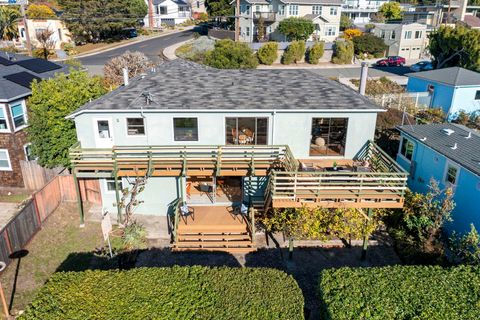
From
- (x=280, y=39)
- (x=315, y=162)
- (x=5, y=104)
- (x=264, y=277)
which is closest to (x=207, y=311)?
(x=264, y=277)

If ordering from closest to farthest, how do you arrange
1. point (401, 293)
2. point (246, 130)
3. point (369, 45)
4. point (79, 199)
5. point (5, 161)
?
point (401, 293), point (79, 199), point (246, 130), point (5, 161), point (369, 45)

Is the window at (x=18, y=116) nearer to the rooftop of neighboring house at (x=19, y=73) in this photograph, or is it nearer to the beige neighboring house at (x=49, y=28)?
the rooftop of neighboring house at (x=19, y=73)

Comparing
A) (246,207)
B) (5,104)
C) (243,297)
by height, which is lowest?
(246,207)

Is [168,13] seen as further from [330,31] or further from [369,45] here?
[369,45]

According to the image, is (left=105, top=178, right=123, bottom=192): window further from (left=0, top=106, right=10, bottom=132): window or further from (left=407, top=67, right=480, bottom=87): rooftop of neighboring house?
(left=407, top=67, right=480, bottom=87): rooftop of neighboring house

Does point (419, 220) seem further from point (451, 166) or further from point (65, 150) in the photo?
point (65, 150)

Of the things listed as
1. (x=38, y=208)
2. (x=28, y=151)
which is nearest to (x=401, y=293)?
(x=38, y=208)
